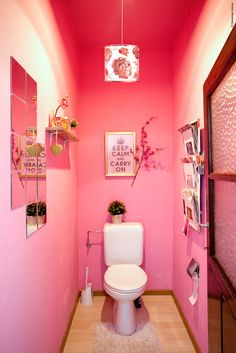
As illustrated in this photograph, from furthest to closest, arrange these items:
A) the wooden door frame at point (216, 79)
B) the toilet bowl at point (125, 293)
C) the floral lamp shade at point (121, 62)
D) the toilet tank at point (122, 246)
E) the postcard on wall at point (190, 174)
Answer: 1. the toilet tank at point (122, 246)
2. the toilet bowl at point (125, 293)
3. the postcard on wall at point (190, 174)
4. the floral lamp shade at point (121, 62)
5. the wooden door frame at point (216, 79)

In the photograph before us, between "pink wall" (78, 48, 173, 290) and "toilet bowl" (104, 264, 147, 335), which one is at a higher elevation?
"pink wall" (78, 48, 173, 290)

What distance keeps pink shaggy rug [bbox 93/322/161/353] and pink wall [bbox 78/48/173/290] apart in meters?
0.64

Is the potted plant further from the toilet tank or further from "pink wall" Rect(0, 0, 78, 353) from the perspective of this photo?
"pink wall" Rect(0, 0, 78, 353)

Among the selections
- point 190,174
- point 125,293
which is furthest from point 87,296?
point 190,174

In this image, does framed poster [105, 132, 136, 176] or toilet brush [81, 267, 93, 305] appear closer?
toilet brush [81, 267, 93, 305]

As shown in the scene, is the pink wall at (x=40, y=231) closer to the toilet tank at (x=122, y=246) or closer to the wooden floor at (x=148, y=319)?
the wooden floor at (x=148, y=319)

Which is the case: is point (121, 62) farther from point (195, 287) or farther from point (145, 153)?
point (195, 287)

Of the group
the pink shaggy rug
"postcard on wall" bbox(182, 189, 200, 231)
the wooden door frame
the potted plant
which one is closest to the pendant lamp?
the wooden door frame

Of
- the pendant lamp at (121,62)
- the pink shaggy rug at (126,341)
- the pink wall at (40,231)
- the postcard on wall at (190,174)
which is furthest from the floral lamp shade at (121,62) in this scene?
the pink shaggy rug at (126,341)

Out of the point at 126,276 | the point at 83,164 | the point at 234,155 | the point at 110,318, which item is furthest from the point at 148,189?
the point at 234,155

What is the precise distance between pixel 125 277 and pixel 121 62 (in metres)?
1.74

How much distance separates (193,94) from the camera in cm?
186

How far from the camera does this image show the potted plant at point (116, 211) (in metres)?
2.50

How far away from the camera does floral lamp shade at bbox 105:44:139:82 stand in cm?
162
